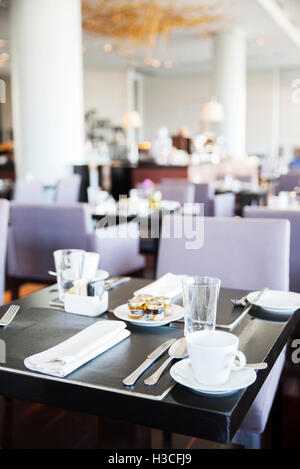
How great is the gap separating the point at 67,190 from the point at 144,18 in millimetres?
4214

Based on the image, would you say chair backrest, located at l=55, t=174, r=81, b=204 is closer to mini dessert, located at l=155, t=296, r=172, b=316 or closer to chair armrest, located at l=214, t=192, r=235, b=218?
chair armrest, located at l=214, t=192, r=235, b=218

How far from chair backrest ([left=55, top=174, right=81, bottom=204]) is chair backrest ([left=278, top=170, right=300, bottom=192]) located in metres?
2.14

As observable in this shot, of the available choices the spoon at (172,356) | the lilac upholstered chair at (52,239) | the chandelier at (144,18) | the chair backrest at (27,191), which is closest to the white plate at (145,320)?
the spoon at (172,356)

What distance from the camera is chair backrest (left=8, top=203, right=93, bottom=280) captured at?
9.45 feet

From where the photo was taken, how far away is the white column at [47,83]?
226 inches

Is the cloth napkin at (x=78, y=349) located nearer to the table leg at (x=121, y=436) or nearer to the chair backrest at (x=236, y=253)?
the table leg at (x=121, y=436)

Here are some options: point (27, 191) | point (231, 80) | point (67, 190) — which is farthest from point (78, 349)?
point (231, 80)

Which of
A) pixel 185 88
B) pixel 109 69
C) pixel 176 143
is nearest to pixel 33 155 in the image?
pixel 176 143

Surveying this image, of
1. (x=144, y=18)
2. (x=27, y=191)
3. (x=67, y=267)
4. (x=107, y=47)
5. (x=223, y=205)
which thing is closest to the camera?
(x=67, y=267)

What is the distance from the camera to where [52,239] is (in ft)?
9.62

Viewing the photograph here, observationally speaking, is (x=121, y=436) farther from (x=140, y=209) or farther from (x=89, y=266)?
(x=140, y=209)

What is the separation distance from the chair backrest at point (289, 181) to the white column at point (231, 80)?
4.52m

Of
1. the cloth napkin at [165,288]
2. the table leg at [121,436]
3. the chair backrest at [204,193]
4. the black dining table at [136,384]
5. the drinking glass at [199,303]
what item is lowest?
the table leg at [121,436]
